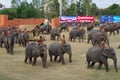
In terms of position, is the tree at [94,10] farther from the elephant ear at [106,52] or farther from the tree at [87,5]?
the elephant ear at [106,52]

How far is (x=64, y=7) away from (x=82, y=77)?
89845mm

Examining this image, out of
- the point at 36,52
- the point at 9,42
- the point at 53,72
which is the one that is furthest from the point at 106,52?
the point at 9,42

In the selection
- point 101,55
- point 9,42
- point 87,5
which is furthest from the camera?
point 87,5

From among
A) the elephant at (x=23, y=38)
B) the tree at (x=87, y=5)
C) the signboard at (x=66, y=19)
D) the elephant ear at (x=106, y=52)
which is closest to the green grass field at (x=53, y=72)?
the elephant ear at (x=106, y=52)

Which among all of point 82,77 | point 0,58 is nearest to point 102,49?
point 82,77

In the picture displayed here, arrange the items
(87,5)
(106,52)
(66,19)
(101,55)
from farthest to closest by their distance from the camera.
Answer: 1. (87,5)
2. (66,19)
3. (101,55)
4. (106,52)

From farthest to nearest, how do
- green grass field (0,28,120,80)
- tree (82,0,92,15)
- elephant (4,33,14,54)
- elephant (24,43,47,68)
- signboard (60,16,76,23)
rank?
tree (82,0,92,15)
signboard (60,16,76,23)
elephant (4,33,14,54)
elephant (24,43,47,68)
green grass field (0,28,120,80)

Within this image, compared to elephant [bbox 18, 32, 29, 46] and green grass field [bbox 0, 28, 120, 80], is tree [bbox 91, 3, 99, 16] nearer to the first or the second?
elephant [bbox 18, 32, 29, 46]

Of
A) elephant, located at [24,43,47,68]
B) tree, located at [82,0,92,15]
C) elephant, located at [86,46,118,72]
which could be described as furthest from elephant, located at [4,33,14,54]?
tree, located at [82,0,92,15]

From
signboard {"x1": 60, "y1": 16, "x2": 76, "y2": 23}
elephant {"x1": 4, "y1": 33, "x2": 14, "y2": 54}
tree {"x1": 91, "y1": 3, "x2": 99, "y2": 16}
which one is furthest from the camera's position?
tree {"x1": 91, "y1": 3, "x2": 99, "y2": 16}

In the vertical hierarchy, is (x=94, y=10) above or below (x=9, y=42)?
above

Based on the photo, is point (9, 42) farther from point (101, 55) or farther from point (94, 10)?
point (94, 10)

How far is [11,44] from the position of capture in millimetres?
25906

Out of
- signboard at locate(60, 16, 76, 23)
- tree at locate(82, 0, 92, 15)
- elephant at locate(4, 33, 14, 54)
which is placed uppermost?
tree at locate(82, 0, 92, 15)
